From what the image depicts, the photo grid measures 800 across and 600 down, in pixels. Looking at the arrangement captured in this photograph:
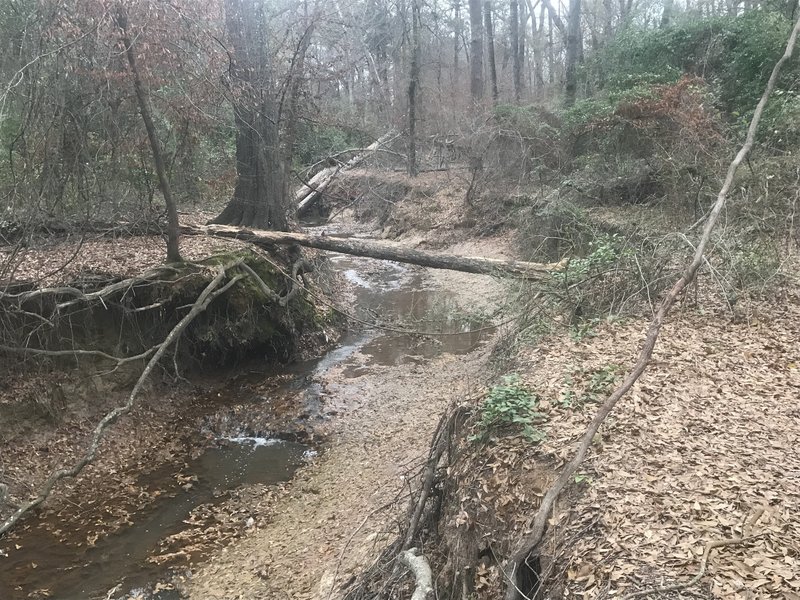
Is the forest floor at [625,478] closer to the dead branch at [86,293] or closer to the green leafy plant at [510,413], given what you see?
the green leafy plant at [510,413]

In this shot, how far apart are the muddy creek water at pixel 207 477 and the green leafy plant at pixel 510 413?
10.7ft

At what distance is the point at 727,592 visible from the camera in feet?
9.87

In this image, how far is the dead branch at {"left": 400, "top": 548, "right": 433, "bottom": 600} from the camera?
3125 mm

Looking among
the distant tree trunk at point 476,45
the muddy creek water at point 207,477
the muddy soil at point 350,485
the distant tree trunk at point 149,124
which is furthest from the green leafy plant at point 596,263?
the distant tree trunk at point 476,45

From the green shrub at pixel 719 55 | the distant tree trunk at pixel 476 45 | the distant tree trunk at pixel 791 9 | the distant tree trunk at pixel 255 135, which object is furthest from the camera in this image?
the distant tree trunk at pixel 476 45

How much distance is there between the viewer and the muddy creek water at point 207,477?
5.31 m

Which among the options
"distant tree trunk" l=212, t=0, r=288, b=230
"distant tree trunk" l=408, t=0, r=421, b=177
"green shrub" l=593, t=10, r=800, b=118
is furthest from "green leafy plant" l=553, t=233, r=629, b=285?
"distant tree trunk" l=408, t=0, r=421, b=177

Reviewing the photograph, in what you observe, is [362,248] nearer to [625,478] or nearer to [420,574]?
[625,478]

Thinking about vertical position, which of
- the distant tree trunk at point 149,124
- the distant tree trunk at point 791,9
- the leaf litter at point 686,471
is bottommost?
the leaf litter at point 686,471

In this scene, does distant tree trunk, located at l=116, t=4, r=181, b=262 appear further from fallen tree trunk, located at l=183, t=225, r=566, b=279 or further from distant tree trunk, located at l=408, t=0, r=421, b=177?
distant tree trunk, located at l=408, t=0, r=421, b=177

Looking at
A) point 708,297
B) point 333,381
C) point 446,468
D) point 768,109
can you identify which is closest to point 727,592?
point 446,468

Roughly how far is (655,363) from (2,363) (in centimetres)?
788

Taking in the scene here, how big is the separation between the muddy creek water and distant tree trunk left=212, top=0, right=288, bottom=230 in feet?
10.5

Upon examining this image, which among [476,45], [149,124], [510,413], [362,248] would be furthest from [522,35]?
[510,413]
